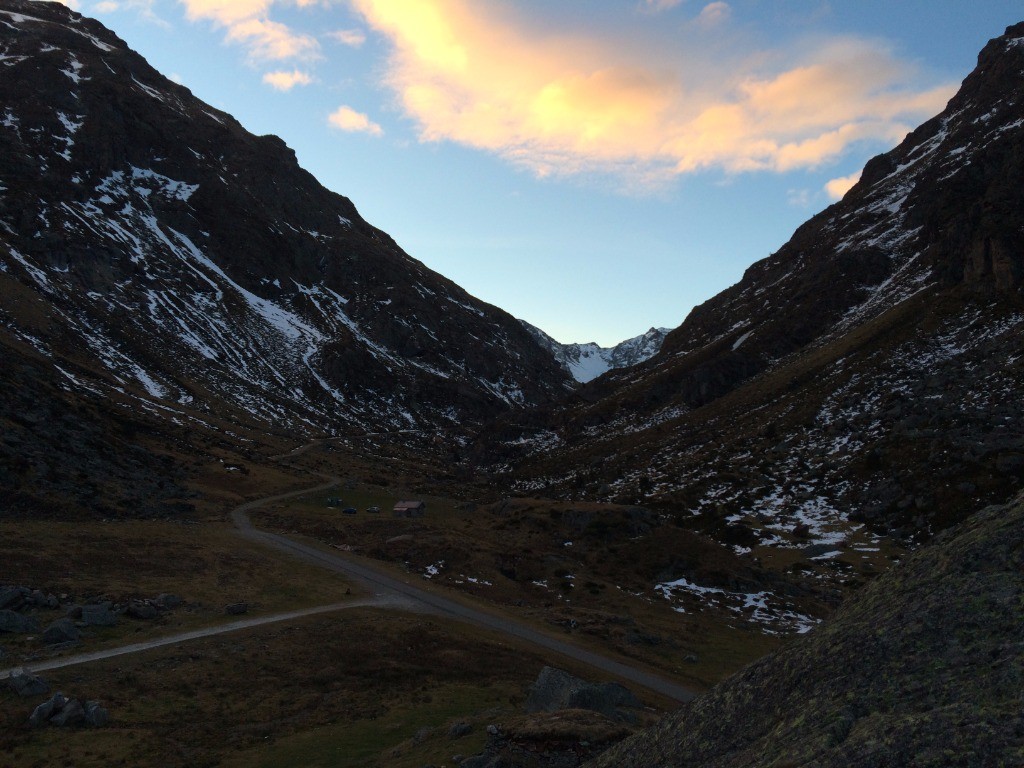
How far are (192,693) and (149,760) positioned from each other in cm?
520

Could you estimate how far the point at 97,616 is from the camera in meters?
28.8

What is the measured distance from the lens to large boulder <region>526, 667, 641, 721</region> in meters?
18.1

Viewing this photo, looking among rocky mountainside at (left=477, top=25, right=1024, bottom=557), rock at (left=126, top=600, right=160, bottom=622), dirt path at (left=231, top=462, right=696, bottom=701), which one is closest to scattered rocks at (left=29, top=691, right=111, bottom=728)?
rock at (left=126, top=600, right=160, bottom=622)

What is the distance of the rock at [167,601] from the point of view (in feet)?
106

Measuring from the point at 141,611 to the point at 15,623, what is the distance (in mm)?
5227

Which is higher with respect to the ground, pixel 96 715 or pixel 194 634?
pixel 96 715

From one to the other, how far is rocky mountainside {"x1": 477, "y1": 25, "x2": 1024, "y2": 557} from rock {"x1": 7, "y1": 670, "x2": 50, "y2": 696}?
53339 mm

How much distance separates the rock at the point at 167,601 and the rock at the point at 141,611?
0.84 m

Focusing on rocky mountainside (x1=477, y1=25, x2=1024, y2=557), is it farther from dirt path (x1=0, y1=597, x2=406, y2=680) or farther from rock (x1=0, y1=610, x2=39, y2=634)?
rock (x1=0, y1=610, x2=39, y2=634)

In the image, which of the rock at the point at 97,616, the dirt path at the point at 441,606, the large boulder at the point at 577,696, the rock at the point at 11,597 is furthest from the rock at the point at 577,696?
the rock at the point at 11,597

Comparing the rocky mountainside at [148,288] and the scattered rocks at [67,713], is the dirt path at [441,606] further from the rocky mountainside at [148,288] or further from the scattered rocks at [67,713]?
the rocky mountainside at [148,288]

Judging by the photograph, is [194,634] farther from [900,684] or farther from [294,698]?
[900,684]

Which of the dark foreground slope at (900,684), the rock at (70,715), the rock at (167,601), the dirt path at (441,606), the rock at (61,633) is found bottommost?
the dirt path at (441,606)

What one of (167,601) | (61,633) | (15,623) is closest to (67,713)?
(61,633)
